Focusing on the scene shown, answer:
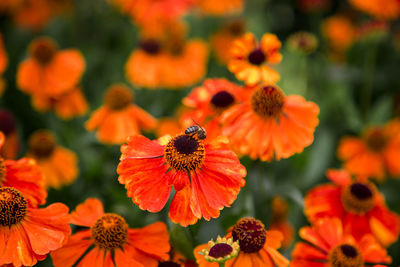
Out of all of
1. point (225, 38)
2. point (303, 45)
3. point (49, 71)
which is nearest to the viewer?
point (303, 45)

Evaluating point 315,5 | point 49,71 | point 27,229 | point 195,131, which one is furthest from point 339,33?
point 27,229

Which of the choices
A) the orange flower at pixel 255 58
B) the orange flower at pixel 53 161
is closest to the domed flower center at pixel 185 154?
the orange flower at pixel 255 58

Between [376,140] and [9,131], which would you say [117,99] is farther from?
[376,140]

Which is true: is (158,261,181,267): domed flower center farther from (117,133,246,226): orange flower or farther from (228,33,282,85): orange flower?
(228,33,282,85): orange flower

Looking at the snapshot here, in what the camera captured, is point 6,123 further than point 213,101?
Yes

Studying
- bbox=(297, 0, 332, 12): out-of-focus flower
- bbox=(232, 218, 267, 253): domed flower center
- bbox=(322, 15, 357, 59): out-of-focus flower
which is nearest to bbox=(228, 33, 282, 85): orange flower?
bbox=(232, 218, 267, 253): domed flower center

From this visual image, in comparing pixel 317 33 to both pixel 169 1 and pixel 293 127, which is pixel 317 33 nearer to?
pixel 169 1
